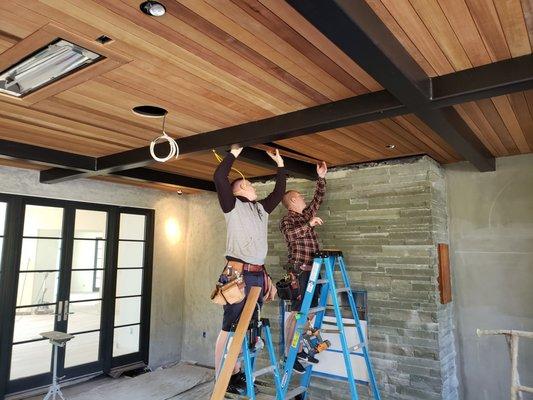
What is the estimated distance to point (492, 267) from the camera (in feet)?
12.2

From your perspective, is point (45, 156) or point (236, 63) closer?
point (236, 63)

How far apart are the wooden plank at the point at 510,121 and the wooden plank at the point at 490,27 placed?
646 mm

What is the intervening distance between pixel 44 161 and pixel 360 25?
3132 millimetres

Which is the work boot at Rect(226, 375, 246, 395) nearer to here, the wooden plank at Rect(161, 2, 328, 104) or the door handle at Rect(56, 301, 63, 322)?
the wooden plank at Rect(161, 2, 328, 104)

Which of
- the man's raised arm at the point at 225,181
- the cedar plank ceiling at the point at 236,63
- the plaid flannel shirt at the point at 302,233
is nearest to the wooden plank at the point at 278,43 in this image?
the cedar plank ceiling at the point at 236,63

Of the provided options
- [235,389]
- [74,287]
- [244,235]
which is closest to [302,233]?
[244,235]

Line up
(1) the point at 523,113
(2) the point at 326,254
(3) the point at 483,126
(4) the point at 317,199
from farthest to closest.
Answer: (4) the point at 317,199 < (2) the point at 326,254 < (3) the point at 483,126 < (1) the point at 523,113

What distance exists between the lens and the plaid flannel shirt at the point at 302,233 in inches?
153

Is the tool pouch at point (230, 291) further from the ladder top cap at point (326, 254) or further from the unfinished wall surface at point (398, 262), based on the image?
the unfinished wall surface at point (398, 262)

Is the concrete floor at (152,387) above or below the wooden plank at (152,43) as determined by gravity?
below

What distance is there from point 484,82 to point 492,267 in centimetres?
243

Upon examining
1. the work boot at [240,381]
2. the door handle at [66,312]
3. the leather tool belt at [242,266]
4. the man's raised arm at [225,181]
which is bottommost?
the work boot at [240,381]

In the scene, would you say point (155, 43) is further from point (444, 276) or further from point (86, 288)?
point (86, 288)

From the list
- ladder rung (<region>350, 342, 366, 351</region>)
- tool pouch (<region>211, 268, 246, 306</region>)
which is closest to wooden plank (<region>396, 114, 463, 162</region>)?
tool pouch (<region>211, 268, 246, 306</region>)
